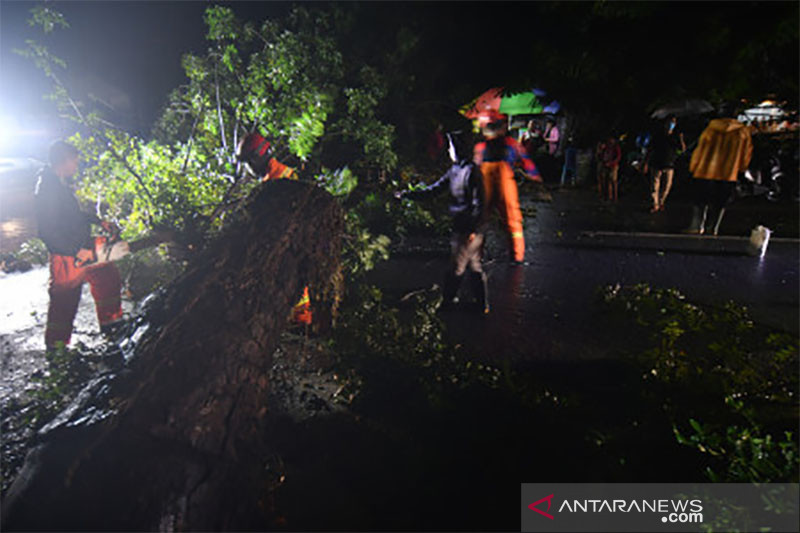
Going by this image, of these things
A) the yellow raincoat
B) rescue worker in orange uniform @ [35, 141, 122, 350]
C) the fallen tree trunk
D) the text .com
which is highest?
the yellow raincoat

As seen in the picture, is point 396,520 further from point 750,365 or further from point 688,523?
point 750,365

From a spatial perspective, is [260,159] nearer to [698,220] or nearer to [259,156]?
[259,156]

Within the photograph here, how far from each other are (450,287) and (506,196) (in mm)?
1254

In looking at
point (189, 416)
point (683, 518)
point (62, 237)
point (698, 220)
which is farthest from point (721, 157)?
point (62, 237)

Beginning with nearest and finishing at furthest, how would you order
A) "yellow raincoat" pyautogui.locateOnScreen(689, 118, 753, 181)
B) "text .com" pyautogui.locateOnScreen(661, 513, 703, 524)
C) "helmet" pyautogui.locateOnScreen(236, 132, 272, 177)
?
"text .com" pyautogui.locateOnScreen(661, 513, 703, 524), "helmet" pyautogui.locateOnScreen(236, 132, 272, 177), "yellow raincoat" pyautogui.locateOnScreen(689, 118, 753, 181)

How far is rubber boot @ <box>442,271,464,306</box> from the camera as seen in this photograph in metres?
4.59

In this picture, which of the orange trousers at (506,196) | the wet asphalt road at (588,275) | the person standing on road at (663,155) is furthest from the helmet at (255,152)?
the person standing on road at (663,155)

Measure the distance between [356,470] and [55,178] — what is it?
3.89m

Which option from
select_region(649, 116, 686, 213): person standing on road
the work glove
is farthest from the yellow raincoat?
the work glove

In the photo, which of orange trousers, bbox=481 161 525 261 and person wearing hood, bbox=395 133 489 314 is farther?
person wearing hood, bbox=395 133 489 314

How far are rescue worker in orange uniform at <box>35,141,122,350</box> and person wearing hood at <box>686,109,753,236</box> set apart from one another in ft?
28.0

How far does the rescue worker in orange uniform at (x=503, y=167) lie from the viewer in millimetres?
3816

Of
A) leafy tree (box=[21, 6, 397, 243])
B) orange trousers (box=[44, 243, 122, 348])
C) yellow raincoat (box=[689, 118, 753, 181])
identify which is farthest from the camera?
yellow raincoat (box=[689, 118, 753, 181])

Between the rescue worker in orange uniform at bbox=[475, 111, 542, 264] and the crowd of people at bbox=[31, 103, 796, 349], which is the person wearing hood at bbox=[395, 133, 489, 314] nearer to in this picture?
the crowd of people at bbox=[31, 103, 796, 349]
